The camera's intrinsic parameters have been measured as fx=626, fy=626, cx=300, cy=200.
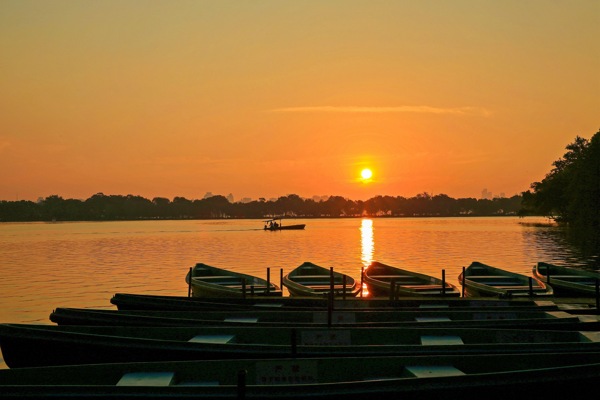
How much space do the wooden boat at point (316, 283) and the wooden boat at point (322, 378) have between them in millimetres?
12853

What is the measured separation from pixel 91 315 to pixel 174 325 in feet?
7.68

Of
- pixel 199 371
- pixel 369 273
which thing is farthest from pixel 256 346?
pixel 369 273

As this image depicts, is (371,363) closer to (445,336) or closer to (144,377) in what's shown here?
(445,336)

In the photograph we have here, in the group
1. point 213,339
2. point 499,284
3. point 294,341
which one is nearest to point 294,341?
point 294,341

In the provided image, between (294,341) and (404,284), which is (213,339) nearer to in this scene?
(294,341)

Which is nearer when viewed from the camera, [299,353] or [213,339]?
[299,353]

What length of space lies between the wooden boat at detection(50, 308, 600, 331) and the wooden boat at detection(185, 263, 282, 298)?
23.6 feet

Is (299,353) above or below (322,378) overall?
above

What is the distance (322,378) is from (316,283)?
1866cm

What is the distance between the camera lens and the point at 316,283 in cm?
2997

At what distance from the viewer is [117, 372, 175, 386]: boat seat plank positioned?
412 inches

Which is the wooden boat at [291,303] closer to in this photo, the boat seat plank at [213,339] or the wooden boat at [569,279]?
the boat seat plank at [213,339]

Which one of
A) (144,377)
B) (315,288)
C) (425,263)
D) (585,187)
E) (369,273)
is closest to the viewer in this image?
(144,377)

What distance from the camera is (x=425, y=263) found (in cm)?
6688
